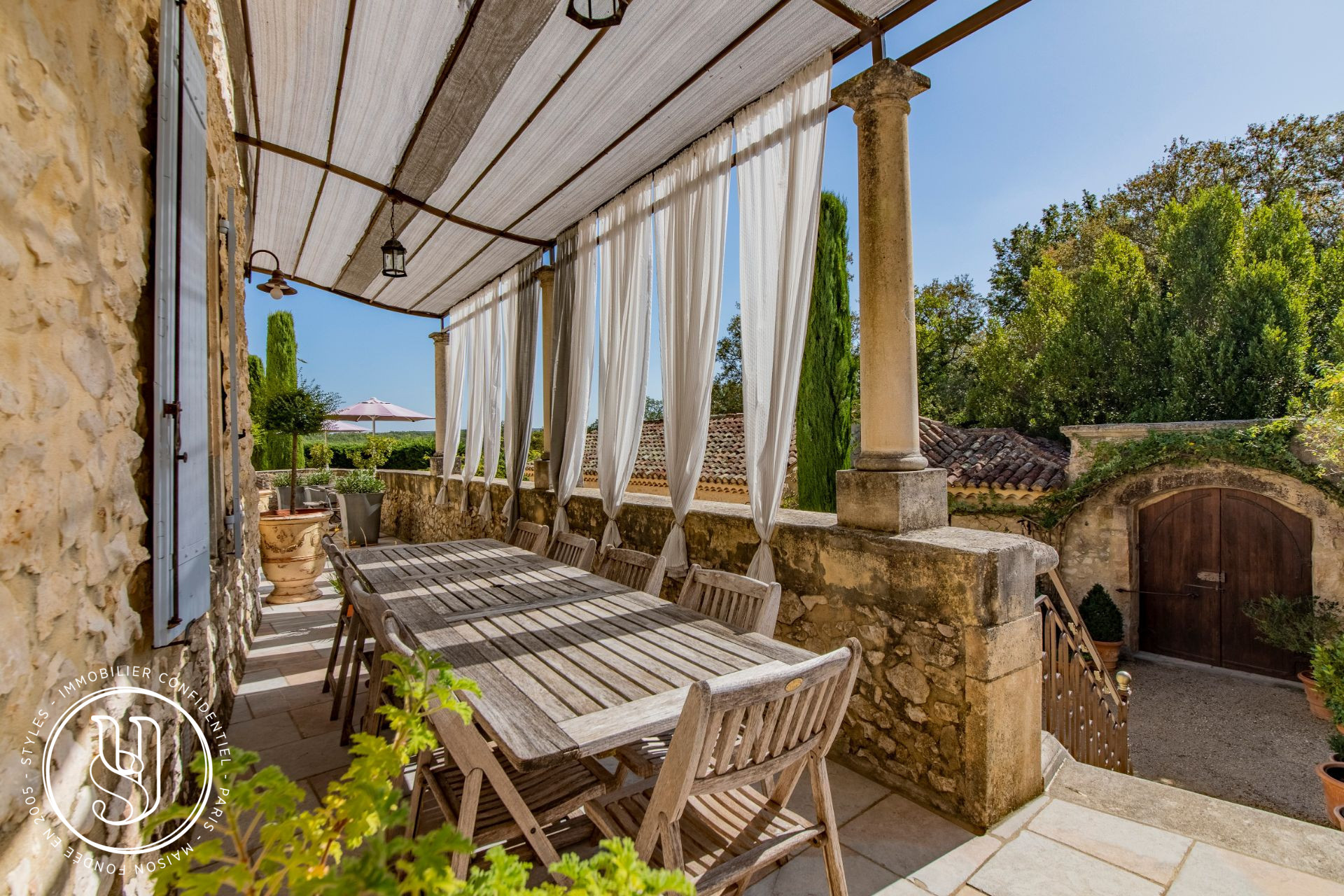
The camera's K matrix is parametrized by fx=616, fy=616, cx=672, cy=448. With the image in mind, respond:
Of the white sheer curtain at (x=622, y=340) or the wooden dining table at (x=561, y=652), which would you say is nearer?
the wooden dining table at (x=561, y=652)

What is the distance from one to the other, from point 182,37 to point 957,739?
3077mm

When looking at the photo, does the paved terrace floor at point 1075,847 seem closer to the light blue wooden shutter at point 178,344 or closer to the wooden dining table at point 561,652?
the wooden dining table at point 561,652

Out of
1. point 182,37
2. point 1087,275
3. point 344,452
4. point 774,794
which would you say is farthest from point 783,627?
point 344,452

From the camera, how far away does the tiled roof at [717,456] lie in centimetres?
944

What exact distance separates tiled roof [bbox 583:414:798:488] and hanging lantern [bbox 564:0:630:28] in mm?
6607

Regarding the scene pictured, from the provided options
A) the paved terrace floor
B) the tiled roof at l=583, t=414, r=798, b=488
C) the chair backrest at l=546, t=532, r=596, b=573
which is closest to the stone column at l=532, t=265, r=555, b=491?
the chair backrest at l=546, t=532, r=596, b=573

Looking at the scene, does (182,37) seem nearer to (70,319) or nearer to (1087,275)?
(70,319)

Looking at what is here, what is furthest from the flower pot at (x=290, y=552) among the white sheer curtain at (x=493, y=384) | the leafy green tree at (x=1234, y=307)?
the leafy green tree at (x=1234, y=307)

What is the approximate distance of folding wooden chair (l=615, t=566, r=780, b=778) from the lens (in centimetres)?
190

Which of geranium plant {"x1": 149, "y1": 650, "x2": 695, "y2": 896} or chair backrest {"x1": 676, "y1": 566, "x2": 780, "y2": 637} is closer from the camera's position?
geranium plant {"x1": 149, "y1": 650, "x2": 695, "y2": 896}

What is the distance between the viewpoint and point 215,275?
8.54 feet

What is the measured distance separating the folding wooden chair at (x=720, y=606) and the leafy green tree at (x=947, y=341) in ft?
47.5

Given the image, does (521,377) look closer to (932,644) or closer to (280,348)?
(932,644)

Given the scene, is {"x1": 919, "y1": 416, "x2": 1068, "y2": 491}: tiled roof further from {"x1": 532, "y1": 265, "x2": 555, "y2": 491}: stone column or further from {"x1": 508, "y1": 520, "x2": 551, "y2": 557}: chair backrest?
{"x1": 508, "y1": 520, "x2": 551, "y2": 557}: chair backrest
